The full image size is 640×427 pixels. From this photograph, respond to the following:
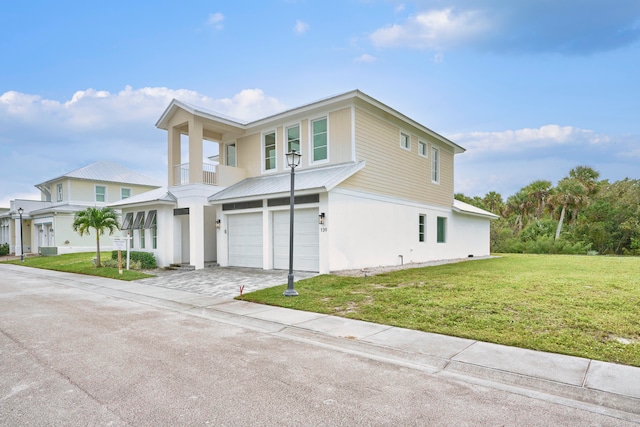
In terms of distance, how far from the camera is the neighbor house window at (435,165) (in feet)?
66.5

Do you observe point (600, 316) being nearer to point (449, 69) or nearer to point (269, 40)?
point (449, 69)

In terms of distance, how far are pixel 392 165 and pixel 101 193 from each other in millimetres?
→ 27604

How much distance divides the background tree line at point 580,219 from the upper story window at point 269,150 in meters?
24.7

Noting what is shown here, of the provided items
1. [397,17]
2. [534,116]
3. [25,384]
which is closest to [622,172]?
[534,116]

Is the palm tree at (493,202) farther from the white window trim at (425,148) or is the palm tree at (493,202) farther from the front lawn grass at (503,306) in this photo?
the front lawn grass at (503,306)

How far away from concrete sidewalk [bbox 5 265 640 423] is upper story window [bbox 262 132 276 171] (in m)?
9.78

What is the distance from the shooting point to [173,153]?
18.1 m

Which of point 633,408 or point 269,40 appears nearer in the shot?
point 633,408

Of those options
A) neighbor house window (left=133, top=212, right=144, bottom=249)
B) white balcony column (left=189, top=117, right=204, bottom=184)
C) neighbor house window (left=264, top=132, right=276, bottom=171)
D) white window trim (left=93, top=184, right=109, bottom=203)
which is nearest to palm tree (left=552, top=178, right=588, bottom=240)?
neighbor house window (left=264, top=132, right=276, bottom=171)

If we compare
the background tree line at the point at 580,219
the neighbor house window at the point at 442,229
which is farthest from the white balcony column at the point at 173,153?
the background tree line at the point at 580,219

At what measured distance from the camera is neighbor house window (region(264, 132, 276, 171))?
Answer: 17156 millimetres

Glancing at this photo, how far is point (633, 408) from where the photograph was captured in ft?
12.1

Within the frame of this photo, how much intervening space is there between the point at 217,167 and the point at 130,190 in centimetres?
2084

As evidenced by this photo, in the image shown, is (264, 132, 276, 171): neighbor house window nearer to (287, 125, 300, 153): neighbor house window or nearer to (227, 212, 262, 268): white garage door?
(287, 125, 300, 153): neighbor house window
